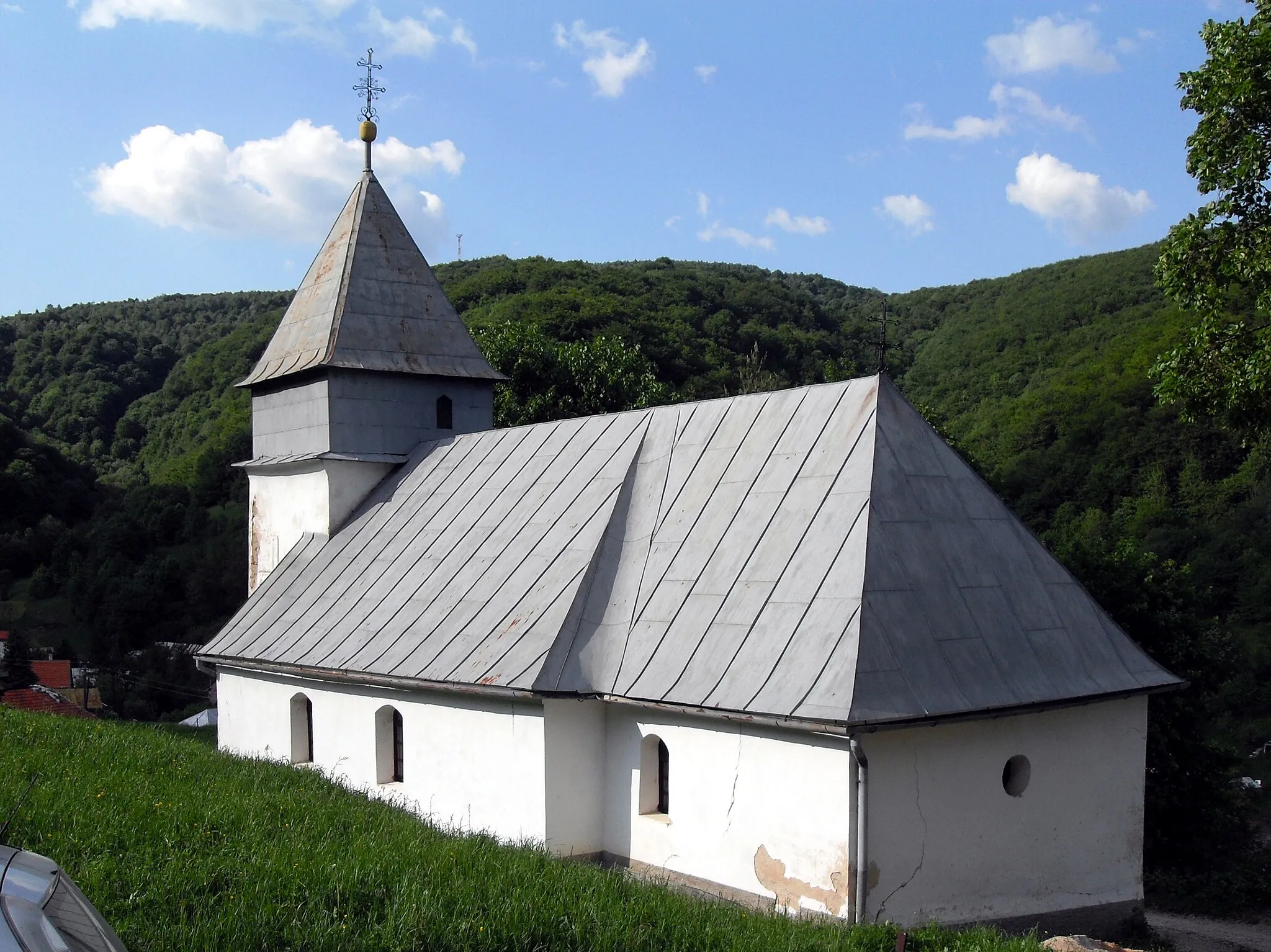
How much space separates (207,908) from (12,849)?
325cm

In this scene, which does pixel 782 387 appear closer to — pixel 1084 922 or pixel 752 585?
pixel 752 585

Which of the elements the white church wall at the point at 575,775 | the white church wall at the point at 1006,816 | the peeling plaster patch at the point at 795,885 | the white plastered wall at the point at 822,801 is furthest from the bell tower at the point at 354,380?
the white church wall at the point at 1006,816

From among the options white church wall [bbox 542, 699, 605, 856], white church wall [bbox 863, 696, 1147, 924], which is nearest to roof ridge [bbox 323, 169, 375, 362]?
white church wall [bbox 542, 699, 605, 856]

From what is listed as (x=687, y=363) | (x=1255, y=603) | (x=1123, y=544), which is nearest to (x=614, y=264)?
(x=687, y=363)

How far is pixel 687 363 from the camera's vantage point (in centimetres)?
4484

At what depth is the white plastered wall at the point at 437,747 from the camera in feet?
39.3

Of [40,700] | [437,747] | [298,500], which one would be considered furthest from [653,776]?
[40,700]

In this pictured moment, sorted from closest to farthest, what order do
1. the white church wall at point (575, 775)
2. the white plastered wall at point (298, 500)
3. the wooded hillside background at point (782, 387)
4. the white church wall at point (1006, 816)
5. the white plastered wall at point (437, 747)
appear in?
the white church wall at point (1006, 816) → the white church wall at point (575, 775) → the white plastered wall at point (437, 747) → the white plastered wall at point (298, 500) → the wooded hillside background at point (782, 387)

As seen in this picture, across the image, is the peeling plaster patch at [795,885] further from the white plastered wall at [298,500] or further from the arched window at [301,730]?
the white plastered wall at [298,500]

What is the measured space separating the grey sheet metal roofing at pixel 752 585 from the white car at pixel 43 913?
6566 mm

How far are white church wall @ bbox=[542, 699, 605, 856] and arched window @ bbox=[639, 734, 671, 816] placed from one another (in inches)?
22.5

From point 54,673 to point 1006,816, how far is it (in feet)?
114

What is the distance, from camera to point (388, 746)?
1429cm

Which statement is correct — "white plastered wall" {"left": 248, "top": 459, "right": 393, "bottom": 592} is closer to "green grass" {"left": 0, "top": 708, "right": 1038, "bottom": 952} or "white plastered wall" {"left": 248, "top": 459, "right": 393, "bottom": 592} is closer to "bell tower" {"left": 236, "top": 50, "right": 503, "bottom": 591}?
"bell tower" {"left": 236, "top": 50, "right": 503, "bottom": 591}
